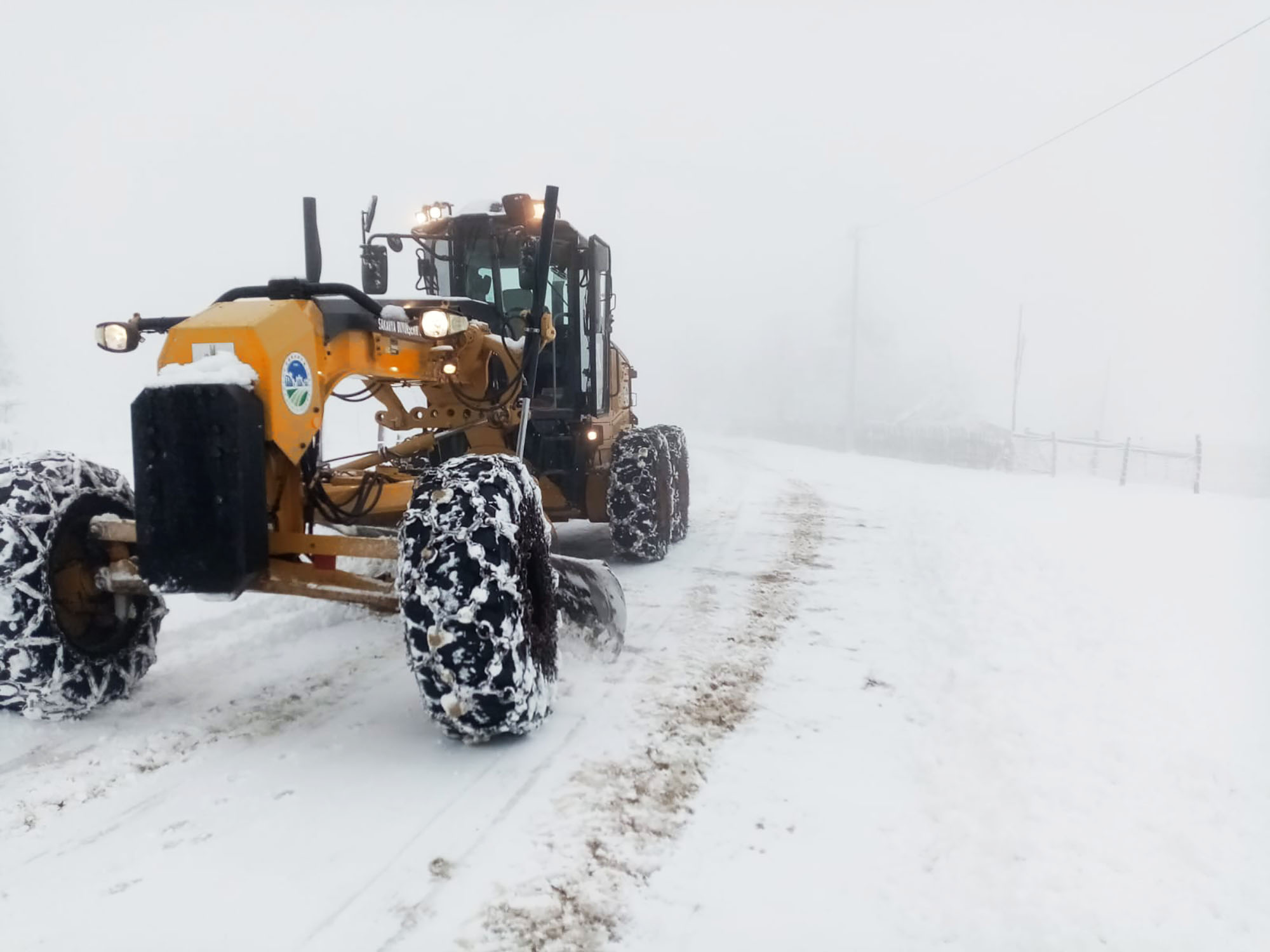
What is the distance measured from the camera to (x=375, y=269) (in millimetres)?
6094

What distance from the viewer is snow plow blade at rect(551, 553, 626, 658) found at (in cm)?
455

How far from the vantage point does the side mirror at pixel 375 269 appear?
6054 millimetres

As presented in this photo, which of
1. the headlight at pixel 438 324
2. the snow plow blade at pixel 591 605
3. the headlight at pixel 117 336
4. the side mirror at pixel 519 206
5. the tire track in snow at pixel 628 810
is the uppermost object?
the side mirror at pixel 519 206

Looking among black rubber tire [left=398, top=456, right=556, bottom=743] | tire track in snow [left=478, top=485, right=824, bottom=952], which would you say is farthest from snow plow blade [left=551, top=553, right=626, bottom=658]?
black rubber tire [left=398, top=456, right=556, bottom=743]

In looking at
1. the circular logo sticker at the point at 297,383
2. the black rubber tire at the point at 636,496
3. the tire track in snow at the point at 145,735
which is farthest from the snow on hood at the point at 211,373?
the black rubber tire at the point at 636,496

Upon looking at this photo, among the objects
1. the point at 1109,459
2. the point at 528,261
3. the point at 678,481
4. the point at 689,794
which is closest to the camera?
the point at 689,794

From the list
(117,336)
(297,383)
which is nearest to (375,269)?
(117,336)

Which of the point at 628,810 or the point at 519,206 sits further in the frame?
the point at 519,206

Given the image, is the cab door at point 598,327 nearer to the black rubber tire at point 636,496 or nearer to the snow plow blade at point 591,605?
the black rubber tire at point 636,496

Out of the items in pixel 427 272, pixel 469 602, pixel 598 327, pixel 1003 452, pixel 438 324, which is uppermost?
pixel 427 272

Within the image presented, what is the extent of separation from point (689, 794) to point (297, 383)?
2.19 metres

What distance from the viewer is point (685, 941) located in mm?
2270

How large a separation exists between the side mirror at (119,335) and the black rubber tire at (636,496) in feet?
12.5

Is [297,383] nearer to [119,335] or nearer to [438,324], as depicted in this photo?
[438,324]
